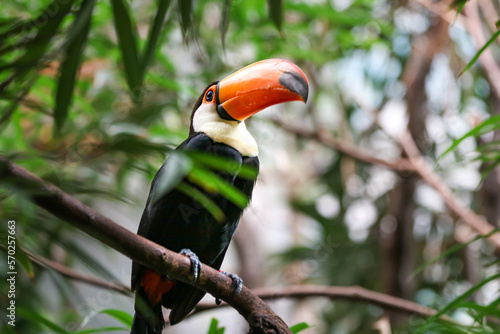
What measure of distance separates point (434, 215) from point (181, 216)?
2270 mm

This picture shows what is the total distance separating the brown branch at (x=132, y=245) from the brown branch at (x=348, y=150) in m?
1.55

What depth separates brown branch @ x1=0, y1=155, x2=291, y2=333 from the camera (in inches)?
29.0

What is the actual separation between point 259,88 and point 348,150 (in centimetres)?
151

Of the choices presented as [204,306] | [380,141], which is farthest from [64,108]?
[380,141]

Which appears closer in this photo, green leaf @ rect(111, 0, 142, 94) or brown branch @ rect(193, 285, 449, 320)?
green leaf @ rect(111, 0, 142, 94)

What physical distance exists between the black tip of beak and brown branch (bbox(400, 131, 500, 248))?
56.0 inches

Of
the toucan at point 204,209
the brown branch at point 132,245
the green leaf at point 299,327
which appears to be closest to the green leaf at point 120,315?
the toucan at point 204,209

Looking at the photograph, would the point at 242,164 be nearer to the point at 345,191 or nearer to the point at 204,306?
the point at 204,306

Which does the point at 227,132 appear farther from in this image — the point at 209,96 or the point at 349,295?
the point at 349,295

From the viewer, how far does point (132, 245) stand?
86cm

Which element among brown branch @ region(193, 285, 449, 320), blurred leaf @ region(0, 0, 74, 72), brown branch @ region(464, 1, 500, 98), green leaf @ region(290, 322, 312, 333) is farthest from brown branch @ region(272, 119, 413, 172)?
blurred leaf @ region(0, 0, 74, 72)

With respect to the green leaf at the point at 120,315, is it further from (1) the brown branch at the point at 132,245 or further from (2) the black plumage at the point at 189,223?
(1) the brown branch at the point at 132,245

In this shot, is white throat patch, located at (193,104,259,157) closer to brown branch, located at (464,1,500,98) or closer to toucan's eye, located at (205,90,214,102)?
toucan's eye, located at (205,90,214,102)

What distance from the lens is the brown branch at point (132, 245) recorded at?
74cm
